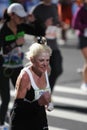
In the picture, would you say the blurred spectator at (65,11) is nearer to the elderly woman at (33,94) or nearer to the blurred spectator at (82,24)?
the blurred spectator at (82,24)

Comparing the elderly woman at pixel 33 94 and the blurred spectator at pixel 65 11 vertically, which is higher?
the elderly woman at pixel 33 94

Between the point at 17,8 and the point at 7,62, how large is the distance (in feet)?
2.45

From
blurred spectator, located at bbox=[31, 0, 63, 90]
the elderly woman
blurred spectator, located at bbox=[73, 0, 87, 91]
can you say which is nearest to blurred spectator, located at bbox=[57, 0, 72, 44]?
blurred spectator, located at bbox=[73, 0, 87, 91]

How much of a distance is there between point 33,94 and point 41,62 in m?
0.34

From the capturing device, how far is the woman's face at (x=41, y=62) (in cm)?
593

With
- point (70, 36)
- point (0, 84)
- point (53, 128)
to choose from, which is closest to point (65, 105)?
point (53, 128)

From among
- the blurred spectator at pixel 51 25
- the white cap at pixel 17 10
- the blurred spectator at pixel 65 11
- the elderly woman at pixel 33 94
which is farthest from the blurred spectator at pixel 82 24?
the blurred spectator at pixel 65 11

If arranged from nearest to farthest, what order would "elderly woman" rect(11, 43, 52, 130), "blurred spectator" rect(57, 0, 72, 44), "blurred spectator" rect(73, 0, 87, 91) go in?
"elderly woman" rect(11, 43, 52, 130) → "blurred spectator" rect(73, 0, 87, 91) → "blurred spectator" rect(57, 0, 72, 44)

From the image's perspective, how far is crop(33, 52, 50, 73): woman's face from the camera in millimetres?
5934

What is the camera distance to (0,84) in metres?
8.13

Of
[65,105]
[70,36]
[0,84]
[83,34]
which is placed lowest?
[70,36]

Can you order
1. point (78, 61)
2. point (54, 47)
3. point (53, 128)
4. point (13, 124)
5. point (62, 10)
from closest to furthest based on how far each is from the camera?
point (13, 124) → point (53, 128) → point (54, 47) → point (78, 61) → point (62, 10)

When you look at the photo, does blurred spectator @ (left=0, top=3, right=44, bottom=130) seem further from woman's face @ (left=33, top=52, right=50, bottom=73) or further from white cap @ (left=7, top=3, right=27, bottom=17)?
woman's face @ (left=33, top=52, right=50, bottom=73)

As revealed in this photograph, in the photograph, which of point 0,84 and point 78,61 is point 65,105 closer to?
point 0,84
